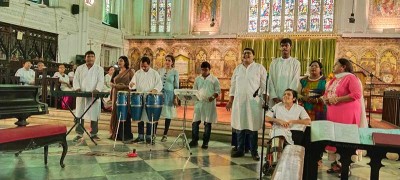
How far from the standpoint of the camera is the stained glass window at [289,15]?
53.2 ft

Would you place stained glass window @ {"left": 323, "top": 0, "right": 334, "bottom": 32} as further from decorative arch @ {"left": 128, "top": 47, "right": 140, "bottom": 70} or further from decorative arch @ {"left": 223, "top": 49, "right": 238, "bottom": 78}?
decorative arch @ {"left": 128, "top": 47, "right": 140, "bottom": 70}

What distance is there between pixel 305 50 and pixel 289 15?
6.76 ft

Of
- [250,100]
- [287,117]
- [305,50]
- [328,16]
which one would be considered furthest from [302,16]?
Result: [287,117]

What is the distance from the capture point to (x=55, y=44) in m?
13.5

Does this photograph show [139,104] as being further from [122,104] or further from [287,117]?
[287,117]

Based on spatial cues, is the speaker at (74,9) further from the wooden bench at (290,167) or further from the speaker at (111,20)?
the wooden bench at (290,167)

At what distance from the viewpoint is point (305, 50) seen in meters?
15.2

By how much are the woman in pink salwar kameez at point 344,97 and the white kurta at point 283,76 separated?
0.59 metres

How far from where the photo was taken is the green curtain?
14930 millimetres

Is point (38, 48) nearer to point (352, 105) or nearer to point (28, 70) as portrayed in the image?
point (28, 70)

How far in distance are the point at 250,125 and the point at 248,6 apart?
41.2 feet

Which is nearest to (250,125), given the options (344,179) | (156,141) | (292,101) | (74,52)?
(292,101)

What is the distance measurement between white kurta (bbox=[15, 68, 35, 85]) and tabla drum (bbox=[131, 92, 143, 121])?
532 centimetres

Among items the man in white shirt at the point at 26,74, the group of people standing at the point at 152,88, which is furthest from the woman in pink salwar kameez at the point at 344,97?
the man in white shirt at the point at 26,74
